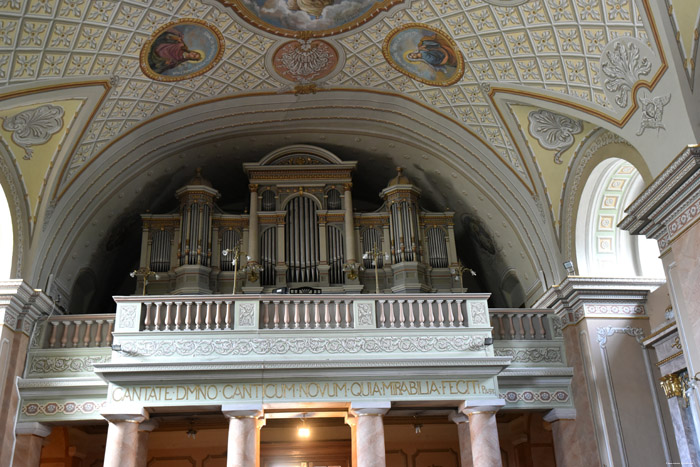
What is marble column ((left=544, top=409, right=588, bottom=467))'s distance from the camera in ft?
41.3

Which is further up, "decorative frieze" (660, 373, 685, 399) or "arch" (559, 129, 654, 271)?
"arch" (559, 129, 654, 271)

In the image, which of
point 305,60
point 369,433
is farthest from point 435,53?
point 369,433

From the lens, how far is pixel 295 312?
483 inches

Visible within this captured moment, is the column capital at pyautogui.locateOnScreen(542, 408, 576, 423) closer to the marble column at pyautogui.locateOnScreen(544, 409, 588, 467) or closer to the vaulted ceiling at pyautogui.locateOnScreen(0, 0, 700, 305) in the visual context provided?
the marble column at pyautogui.locateOnScreen(544, 409, 588, 467)

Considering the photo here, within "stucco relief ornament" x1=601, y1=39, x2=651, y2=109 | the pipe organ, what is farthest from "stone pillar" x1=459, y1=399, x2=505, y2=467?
"stucco relief ornament" x1=601, y1=39, x2=651, y2=109

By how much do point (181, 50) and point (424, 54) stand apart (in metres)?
4.40

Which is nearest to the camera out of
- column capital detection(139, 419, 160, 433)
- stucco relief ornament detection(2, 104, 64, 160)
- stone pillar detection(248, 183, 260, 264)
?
column capital detection(139, 419, 160, 433)

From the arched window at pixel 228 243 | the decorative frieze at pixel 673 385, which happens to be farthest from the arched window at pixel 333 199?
the decorative frieze at pixel 673 385

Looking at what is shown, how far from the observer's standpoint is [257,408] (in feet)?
37.4

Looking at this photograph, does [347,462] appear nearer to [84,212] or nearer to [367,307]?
[367,307]

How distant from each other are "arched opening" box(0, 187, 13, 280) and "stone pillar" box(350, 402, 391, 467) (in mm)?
6558

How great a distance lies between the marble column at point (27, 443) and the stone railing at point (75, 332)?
1.43 m

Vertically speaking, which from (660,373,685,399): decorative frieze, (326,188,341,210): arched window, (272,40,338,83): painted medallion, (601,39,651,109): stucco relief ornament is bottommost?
(660,373,685,399): decorative frieze

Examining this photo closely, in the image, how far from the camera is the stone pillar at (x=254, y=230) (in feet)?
51.1
